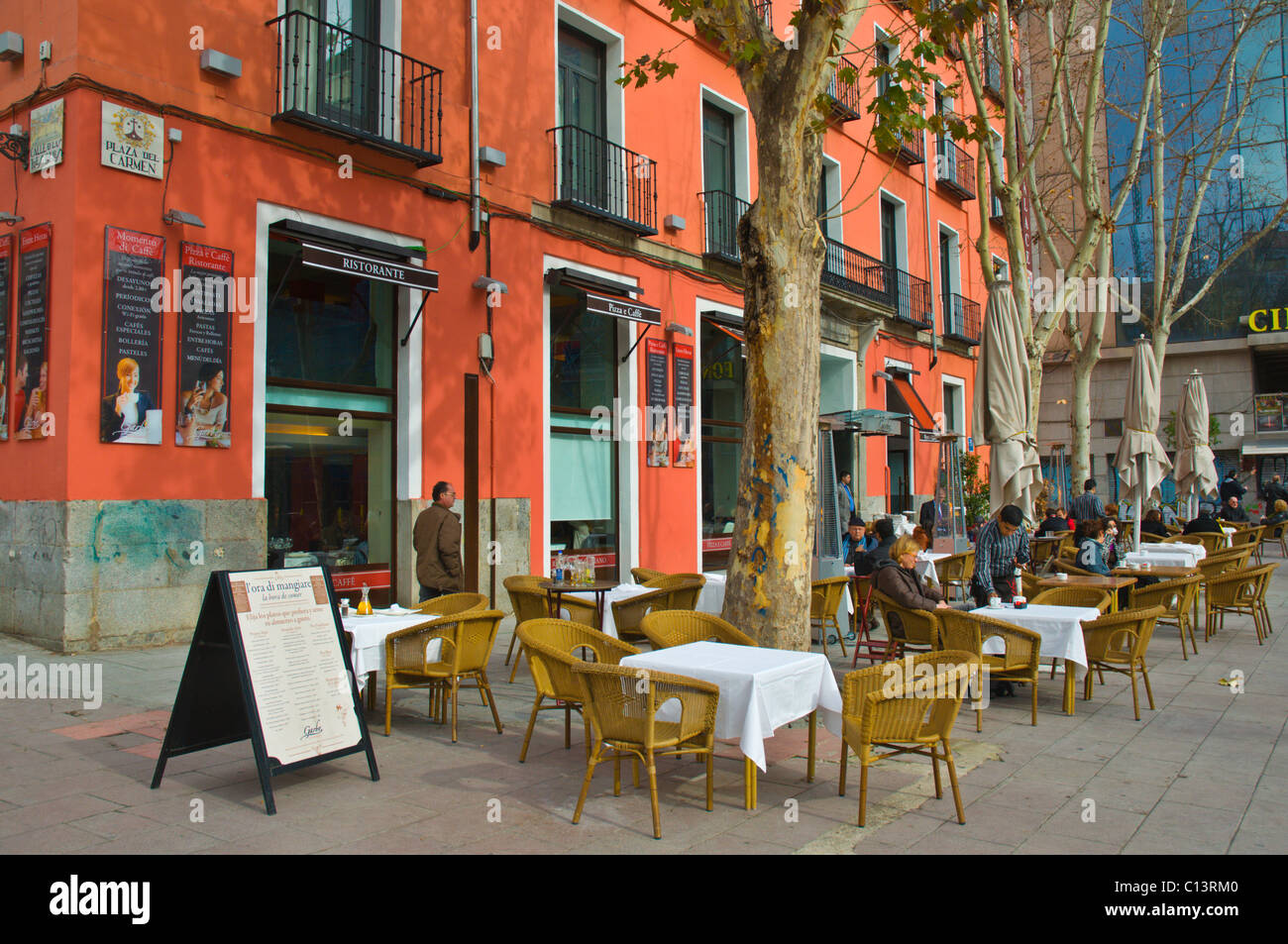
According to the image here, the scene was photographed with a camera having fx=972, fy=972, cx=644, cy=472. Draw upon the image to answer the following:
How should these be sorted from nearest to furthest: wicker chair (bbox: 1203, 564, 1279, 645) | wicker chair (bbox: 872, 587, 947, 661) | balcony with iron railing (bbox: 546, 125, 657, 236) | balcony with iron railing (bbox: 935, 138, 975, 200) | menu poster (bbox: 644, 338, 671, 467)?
1. wicker chair (bbox: 872, 587, 947, 661)
2. wicker chair (bbox: 1203, 564, 1279, 645)
3. balcony with iron railing (bbox: 546, 125, 657, 236)
4. menu poster (bbox: 644, 338, 671, 467)
5. balcony with iron railing (bbox: 935, 138, 975, 200)

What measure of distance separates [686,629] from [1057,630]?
273 cm

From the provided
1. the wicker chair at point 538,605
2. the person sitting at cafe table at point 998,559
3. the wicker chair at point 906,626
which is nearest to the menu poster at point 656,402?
the wicker chair at point 538,605

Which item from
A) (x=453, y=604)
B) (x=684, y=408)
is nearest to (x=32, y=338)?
(x=453, y=604)

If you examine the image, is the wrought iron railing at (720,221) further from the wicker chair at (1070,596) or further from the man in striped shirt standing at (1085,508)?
the wicker chair at (1070,596)

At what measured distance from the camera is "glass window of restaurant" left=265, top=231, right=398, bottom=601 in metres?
10.1

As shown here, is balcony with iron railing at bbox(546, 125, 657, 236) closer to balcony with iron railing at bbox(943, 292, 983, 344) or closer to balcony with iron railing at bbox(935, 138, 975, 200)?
balcony with iron railing at bbox(935, 138, 975, 200)

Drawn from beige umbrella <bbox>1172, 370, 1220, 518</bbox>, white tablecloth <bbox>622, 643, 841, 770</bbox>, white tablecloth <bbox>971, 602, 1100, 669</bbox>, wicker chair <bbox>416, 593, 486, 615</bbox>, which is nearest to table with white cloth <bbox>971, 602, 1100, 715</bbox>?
white tablecloth <bbox>971, 602, 1100, 669</bbox>

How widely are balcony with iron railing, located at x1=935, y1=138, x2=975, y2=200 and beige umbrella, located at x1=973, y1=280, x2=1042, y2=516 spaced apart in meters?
14.9

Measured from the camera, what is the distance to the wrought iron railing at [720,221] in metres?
15.9

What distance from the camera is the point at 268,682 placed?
495cm

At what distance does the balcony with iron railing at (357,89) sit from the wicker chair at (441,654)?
19.6ft

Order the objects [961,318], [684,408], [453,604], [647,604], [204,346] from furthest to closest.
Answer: [961,318]
[684,408]
[204,346]
[647,604]
[453,604]

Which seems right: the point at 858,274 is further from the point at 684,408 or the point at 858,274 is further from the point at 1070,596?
the point at 1070,596

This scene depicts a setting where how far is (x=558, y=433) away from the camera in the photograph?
13.4m
